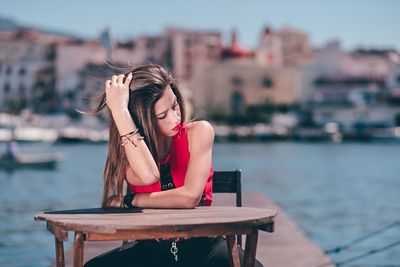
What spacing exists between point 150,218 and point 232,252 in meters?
0.47

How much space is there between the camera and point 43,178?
3434cm

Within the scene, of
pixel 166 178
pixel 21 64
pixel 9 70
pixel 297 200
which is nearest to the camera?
pixel 166 178

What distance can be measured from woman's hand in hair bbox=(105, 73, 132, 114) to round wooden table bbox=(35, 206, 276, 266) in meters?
0.48

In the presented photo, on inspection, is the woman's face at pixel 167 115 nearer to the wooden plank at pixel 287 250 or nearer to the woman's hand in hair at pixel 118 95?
the woman's hand in hair at pixel 118 95

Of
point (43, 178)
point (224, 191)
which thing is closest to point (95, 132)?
point (43, 178)

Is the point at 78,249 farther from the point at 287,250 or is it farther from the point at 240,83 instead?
the point at 240,83

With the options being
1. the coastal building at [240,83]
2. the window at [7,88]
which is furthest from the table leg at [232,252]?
the window at [7,88]

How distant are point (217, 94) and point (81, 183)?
5992 cm

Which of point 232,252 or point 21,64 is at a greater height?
point 21,64

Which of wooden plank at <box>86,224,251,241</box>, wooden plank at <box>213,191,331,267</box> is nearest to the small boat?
wooden plank at <box>213,191,331,267</box>

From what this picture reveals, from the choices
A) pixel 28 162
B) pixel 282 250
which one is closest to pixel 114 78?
pixel 282 250

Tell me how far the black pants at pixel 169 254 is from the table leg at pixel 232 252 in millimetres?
20

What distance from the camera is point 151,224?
2.56m

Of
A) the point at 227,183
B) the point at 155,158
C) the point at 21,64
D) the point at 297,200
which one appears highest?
the point at 21,64
